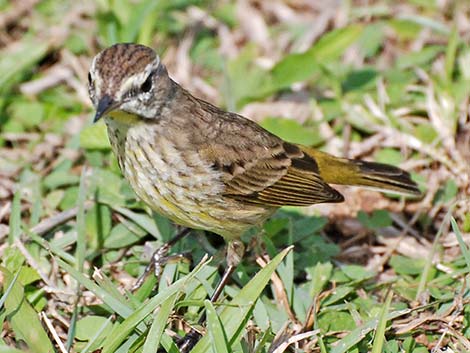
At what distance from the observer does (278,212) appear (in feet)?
19.2

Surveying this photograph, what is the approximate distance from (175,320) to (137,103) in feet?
4.11

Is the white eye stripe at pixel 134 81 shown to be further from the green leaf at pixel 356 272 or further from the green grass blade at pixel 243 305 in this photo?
the green leaf at pixel 356 272

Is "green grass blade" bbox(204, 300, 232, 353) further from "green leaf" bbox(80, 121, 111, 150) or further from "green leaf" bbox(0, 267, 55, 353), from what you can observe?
"green leaf" bbox(80, 121, 111, 150)


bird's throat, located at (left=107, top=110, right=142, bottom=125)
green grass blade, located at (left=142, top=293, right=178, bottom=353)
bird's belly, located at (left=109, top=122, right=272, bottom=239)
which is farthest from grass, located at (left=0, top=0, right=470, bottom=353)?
bird's throat, located at (left=107, top=110, right=142, bottom=125)

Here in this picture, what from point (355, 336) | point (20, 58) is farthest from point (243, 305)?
point (20, 58)

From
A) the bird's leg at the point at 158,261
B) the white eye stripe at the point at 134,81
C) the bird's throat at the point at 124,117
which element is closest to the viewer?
the white eye stripe at the point at 134,81

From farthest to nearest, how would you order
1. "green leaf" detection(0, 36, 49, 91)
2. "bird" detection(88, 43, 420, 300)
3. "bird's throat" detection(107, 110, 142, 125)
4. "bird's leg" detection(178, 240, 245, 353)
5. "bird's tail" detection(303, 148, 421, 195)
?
"green leaf" detection(0, 36, 49, 91), "bird's tail" detection(303, 148, 421, 195), "bird's leg" detection(178, 240, 245, 353), "bird's throat" detection(107, 110, 142, 125), "bird" detection(88, 43, 420, 300)

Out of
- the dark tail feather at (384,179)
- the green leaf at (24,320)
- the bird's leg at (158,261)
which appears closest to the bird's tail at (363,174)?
the dark tail feather at (384,179)

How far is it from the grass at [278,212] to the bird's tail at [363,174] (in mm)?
310

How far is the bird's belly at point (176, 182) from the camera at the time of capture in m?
4.58

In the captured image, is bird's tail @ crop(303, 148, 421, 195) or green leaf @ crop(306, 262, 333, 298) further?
bird's tail @ crop(303, 148, 421, 195)

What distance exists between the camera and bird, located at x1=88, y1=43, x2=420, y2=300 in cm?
425

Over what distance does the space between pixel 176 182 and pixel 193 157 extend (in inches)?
7.3

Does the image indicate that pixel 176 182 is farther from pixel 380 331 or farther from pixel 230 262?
pixel 380 331
